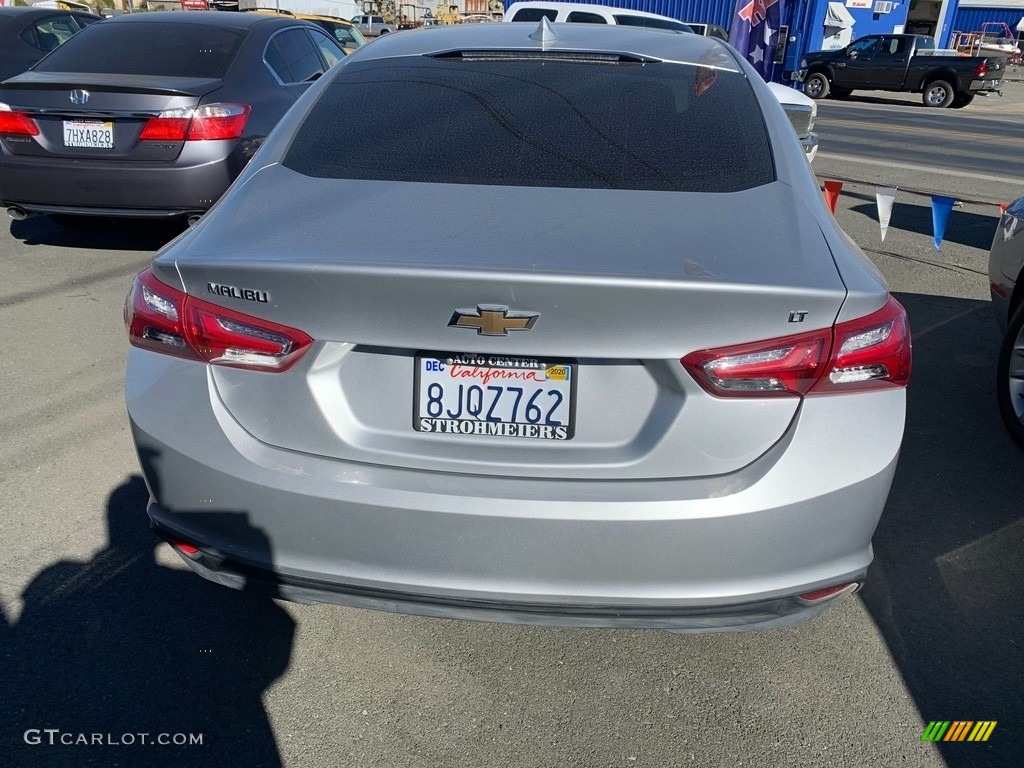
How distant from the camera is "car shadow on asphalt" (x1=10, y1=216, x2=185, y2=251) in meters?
6.92

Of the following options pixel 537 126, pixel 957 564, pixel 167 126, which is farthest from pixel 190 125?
pixel 957 564

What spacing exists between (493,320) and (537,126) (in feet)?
3.47

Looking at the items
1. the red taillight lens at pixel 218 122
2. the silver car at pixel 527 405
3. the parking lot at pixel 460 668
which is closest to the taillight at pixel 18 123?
the red taillight lens at pixel 218 122

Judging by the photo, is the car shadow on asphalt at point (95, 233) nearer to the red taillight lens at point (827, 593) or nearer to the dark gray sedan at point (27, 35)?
the dark gray sedan at point (27, 35)

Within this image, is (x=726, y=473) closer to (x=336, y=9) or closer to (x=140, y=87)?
(x=140, y=87)

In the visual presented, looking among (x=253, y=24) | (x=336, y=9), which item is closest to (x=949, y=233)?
(x=253, y=24)

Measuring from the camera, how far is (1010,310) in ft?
14.3

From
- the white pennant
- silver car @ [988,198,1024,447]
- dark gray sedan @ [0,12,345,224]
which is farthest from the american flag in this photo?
silver car @ [988,198,1024,447]

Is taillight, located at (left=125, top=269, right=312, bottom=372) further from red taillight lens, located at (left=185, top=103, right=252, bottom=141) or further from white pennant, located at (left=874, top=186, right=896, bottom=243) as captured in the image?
white pennant, located at (left=874, top=186, right=896, bottom=243)

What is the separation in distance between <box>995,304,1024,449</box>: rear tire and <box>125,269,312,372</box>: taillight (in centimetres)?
340

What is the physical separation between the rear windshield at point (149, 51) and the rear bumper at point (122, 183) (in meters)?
0.80

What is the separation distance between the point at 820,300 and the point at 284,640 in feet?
6.04

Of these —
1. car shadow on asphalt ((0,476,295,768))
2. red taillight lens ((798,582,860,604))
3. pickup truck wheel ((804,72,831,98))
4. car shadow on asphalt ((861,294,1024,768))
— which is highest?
red taillight lens ((798,582,860,604))

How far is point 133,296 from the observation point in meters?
2.32
